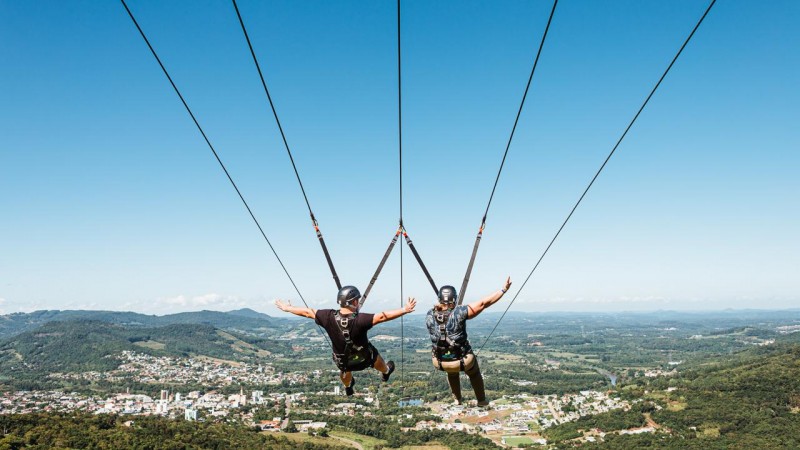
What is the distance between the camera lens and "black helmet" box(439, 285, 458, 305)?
8.16m

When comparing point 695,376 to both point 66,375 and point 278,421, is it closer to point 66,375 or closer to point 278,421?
point 278,421

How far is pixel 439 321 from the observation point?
27.0 feet

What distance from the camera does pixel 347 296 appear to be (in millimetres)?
7570

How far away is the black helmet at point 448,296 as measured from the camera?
26.8 feet

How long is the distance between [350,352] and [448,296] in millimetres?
1961

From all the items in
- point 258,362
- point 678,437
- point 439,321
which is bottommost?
point 258,362

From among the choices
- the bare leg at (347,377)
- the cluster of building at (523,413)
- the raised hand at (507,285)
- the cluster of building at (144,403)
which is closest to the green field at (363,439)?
the cluster of building at (523,413)

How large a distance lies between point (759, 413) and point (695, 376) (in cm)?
3656

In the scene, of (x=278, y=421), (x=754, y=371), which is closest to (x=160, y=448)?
(x=278, y=421)

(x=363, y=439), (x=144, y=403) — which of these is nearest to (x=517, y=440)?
(x=363, y=439)

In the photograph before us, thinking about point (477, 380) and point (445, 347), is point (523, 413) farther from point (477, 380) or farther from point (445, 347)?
point (445, 347)

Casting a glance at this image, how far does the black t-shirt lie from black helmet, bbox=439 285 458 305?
1356 mm

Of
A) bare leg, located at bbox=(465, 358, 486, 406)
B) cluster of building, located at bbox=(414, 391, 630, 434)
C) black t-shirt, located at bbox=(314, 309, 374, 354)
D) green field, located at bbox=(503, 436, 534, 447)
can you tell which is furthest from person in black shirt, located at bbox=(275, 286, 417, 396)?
cluster of building, located at bbox=(414, 391, 630, 434)

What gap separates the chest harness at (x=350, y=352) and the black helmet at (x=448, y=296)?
61.4 inches
